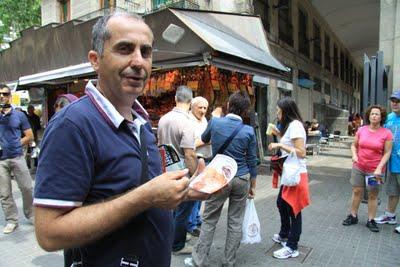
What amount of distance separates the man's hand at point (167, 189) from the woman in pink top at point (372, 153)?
4504 millimetres

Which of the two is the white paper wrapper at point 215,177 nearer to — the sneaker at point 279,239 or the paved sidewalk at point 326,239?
the paved sidewalk at point 326,239

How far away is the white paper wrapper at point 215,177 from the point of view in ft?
4.88

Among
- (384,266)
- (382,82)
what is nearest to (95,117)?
(384,266)

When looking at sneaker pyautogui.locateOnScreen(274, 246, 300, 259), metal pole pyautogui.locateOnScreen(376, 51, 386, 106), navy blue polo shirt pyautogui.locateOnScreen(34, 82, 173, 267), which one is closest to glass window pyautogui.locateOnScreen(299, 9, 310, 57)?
metal pole pyautogui.locateOnScreen(376, 51, 386, 106)

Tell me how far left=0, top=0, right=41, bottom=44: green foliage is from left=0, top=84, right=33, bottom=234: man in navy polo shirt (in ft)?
65.2

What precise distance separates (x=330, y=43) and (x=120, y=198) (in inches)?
952

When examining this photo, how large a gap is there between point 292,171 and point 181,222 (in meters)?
1.52

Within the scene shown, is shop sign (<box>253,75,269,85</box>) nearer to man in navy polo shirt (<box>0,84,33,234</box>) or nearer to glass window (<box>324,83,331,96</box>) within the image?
man in navy polo shirt (<box>0,84,33,234</box>)

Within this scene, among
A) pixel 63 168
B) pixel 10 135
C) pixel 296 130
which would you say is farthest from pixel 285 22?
pixel 63 168

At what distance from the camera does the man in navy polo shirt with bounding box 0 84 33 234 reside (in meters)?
4.95

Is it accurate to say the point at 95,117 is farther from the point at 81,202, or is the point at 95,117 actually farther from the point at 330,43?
the point at 330,43

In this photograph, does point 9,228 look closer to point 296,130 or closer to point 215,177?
point 296,130

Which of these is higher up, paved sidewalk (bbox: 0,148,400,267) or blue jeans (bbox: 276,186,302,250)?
blue jeans (bbox: 276,186,302,250)

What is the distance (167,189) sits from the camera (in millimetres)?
1150
